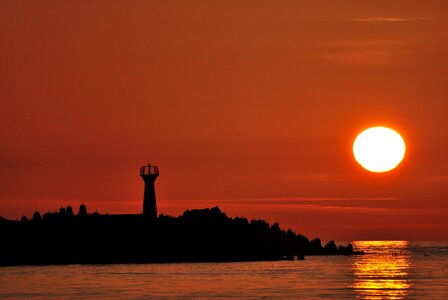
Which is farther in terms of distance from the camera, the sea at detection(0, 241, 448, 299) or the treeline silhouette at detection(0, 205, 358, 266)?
the treeline silhouette at detection(0, 205, 358, 266)

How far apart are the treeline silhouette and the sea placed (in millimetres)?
7611

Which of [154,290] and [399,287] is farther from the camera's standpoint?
[399,287]

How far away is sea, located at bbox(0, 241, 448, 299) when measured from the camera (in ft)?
310

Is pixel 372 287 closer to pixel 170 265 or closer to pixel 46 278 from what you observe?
pixel 46 278

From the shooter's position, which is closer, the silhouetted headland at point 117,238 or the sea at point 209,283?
the sea at point 209,283

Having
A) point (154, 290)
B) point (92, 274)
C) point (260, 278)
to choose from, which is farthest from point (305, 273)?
point (154, 290)

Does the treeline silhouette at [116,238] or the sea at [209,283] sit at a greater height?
the treeline silhouette at [116,238]

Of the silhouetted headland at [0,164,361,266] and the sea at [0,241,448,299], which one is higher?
the silhouetted headland at [0,164,361,266]

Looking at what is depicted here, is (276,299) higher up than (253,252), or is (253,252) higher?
(253,252)

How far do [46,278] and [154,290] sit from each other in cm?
2176

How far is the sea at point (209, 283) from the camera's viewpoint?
94.6 metres

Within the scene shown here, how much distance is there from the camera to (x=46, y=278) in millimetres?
117312

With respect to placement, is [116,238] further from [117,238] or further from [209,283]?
[209,283]

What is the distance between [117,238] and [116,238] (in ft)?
0.58
